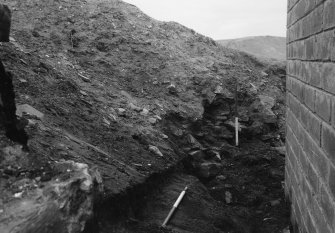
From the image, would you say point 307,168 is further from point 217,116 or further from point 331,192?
point 217,116

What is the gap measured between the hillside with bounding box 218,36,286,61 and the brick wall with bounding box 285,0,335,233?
20.3m

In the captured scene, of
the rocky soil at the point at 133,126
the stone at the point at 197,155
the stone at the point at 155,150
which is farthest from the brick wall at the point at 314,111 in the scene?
the stone at the point at 197,155

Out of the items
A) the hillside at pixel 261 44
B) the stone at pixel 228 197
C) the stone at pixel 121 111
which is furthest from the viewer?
the hillside at pixel 261 44

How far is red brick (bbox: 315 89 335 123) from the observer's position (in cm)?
266

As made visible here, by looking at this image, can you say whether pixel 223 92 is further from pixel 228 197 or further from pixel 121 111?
pixel 228 197

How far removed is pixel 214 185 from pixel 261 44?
19.8m

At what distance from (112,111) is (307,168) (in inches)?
166

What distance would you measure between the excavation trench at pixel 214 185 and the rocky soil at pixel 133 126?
2 cm

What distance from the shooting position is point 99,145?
223 inches

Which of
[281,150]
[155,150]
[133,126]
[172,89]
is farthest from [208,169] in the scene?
[172,89]

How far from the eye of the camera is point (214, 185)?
7.22m

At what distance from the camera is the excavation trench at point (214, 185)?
4.96m

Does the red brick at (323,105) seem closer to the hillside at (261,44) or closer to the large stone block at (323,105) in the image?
the large stone block at (323,105)

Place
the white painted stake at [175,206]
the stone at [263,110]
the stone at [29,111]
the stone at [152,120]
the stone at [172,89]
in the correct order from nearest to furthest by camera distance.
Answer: the stone at [29,111] → the white painted stake at [175,206] → the stone at [152,120] → the stone at [172,89] → the stone at [263,110]
